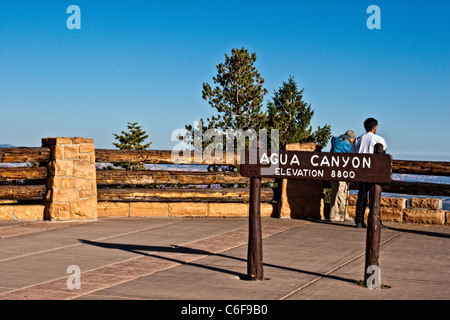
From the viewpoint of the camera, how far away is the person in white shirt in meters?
10.2

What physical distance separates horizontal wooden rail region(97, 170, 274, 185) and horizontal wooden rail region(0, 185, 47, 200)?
1091mm

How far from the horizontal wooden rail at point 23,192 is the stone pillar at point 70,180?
5.8 inches

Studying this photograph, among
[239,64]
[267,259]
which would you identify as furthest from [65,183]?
[239,64]

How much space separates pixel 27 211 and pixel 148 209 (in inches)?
88.8

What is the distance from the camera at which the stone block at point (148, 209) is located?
463 inches

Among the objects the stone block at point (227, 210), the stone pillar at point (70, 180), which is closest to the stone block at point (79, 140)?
the stone pillar at point (70, 180)

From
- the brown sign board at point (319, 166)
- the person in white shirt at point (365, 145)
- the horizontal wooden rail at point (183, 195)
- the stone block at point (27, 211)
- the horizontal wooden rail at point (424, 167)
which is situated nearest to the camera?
the brown sign board at point (319, 166)

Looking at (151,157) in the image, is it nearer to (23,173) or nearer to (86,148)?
(86,148)

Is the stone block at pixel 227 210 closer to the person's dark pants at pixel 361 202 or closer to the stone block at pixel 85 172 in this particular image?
the person's dark pants at pixel 361 202

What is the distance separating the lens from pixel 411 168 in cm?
1099
